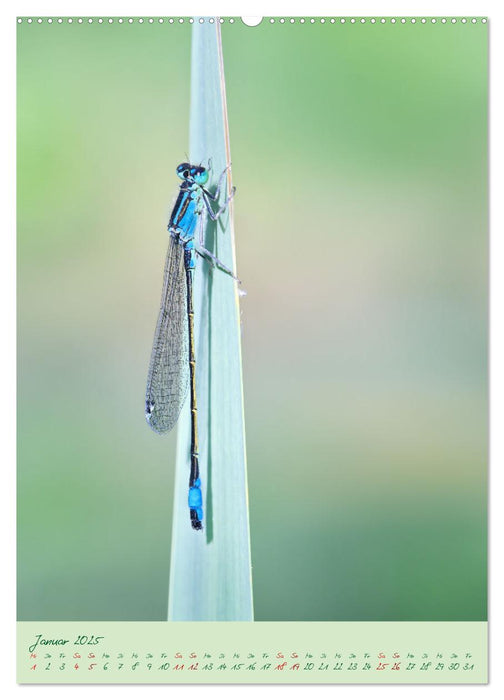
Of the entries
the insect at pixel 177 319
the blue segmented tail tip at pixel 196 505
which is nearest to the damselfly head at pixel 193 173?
the insect at pixel 177 319

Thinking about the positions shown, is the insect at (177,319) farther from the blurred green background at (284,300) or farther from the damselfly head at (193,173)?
the blurred green background at (284,300)


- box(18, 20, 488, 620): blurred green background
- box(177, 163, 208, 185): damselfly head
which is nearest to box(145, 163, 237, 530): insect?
box(177, 163, 208, 185): damselfly head

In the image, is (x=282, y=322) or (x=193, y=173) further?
(x=282, y=322)

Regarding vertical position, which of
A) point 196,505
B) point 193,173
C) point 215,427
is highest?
point 193,173

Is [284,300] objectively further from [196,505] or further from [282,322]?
[196,505]

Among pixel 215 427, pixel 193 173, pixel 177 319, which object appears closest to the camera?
pixel 215 427

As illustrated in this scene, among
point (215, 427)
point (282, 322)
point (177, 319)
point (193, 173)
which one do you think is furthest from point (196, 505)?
point (193, 173)
